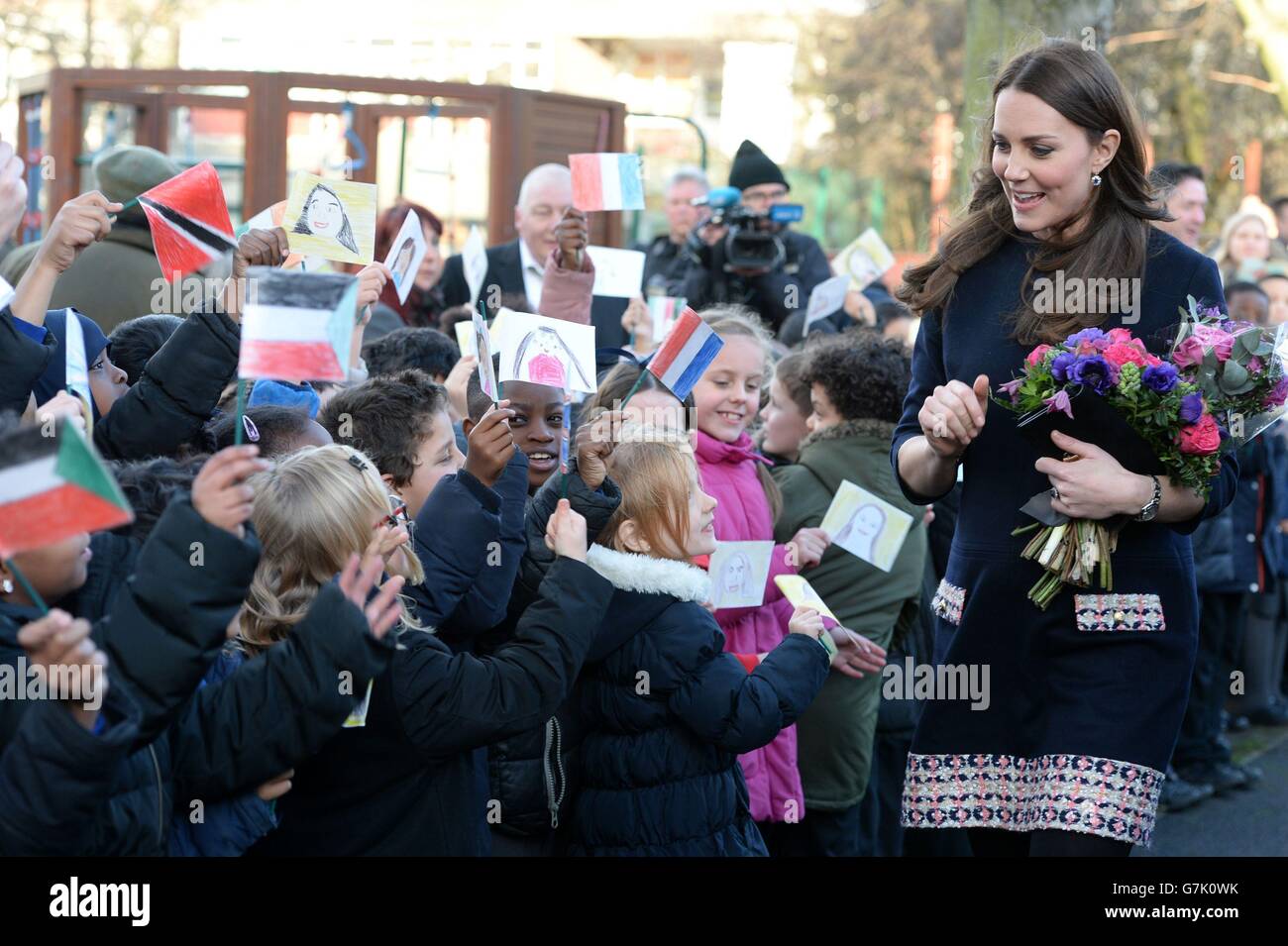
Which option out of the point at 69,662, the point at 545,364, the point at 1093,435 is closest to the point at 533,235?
the point at 545,364

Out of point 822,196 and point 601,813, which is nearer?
point 601,813

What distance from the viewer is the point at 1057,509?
10.0 ft

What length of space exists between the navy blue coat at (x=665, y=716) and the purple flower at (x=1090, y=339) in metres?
0.96

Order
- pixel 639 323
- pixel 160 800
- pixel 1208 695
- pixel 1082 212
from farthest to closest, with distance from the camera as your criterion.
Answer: pixel 1208 695 < pixel 639 323 < pixel 1082 212 < pixel 160 800

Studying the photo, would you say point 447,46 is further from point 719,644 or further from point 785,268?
point 719,644

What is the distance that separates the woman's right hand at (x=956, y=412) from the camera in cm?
309

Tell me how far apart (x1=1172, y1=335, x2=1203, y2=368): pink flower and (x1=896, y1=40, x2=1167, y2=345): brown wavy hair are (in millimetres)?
170

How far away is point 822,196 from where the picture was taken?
26.0 m

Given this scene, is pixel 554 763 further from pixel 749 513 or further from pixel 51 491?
pixel 51 491

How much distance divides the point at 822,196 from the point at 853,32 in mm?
7026

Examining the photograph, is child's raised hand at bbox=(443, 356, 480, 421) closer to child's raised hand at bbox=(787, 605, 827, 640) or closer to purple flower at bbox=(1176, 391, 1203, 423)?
child's raised hand at bbox=(787, 605, 827, 640)

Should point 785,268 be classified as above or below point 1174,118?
below

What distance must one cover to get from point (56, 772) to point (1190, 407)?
82.9 inches
